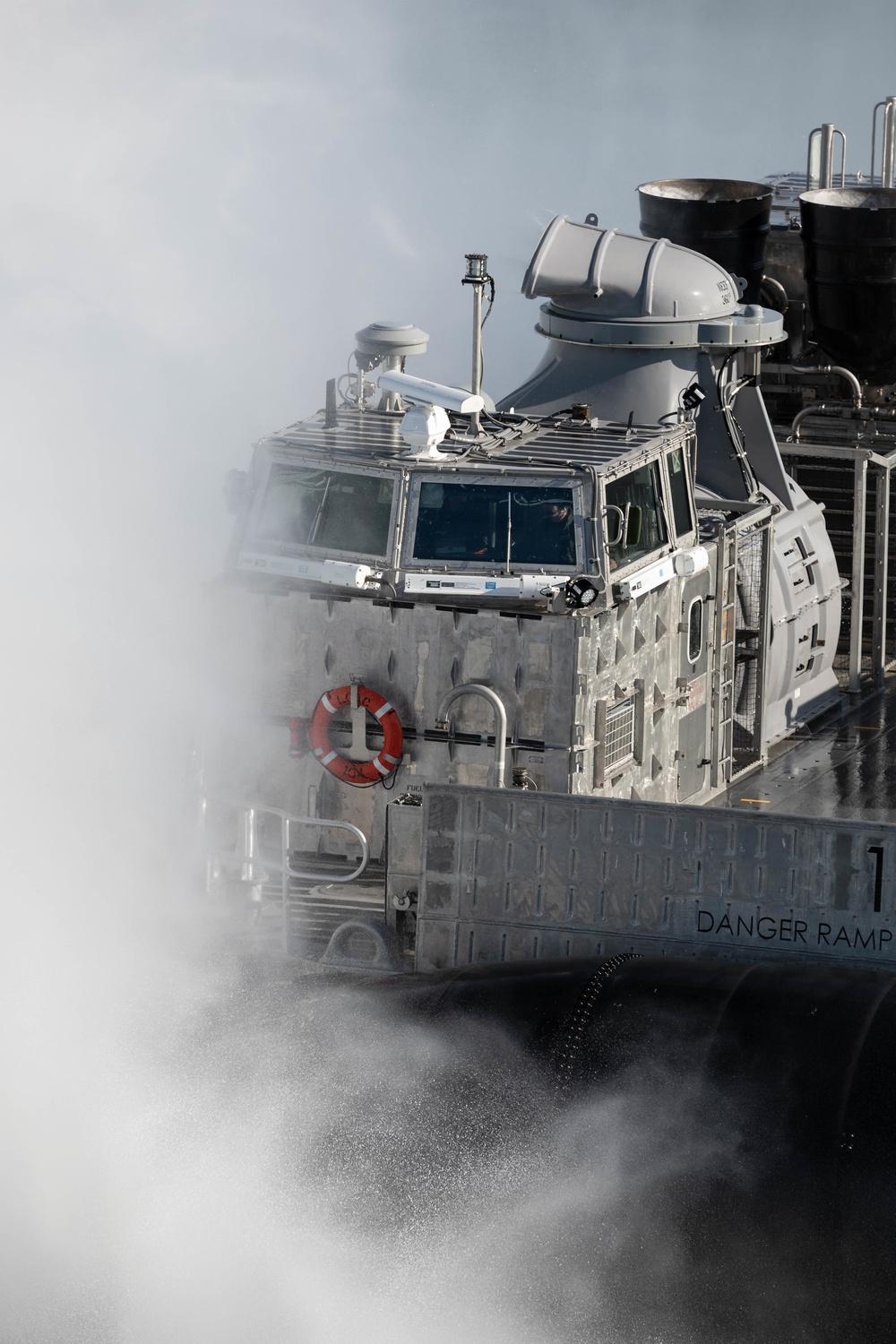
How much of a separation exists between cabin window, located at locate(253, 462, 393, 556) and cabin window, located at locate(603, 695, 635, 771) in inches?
48.7

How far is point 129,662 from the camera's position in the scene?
8828mm

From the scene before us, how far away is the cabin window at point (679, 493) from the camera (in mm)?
9188

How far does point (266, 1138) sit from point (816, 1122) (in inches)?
77.0

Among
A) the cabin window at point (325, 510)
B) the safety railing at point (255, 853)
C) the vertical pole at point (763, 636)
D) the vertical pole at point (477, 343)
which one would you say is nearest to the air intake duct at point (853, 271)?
the vertical pole at point (763, 636)

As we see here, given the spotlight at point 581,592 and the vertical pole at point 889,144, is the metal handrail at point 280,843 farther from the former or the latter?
the vertical pole at point 889,144

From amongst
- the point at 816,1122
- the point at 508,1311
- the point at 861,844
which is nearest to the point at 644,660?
the point at 861,844

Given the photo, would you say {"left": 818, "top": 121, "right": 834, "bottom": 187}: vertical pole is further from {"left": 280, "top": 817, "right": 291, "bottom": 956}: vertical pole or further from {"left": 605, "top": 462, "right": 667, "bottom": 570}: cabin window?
{"left": 280, "top": 817, "right": 291, "bottom": 956}: vertical pole

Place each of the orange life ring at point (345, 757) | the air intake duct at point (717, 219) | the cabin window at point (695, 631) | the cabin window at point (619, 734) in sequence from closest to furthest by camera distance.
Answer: the orange life ring at point (345, 757)
the cabin window at point (619, 734)
the cabin window at point (695, 631)
the air intake duct at point (717, 219)

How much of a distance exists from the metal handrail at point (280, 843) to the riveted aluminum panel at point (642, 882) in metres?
0.47

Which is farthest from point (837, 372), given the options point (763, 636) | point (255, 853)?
point (255, 853)

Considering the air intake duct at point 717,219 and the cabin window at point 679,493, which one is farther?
the air intake duct at point 717,219

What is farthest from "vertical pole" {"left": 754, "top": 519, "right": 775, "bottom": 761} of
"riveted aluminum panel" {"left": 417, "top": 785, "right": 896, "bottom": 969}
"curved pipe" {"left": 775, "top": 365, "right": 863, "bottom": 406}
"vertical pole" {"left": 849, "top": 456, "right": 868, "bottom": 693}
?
"curved pipe" {"left": 775, "top": 365, "right": 863, "bottom": 406}

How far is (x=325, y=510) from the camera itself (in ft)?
28.6

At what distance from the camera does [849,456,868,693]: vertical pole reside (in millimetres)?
11492
